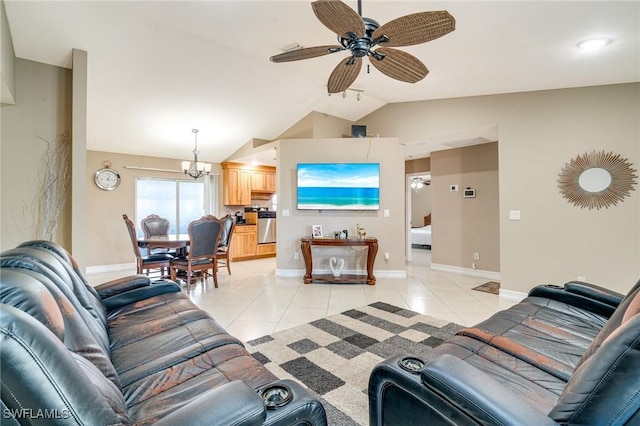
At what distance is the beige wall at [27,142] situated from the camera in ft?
10.2

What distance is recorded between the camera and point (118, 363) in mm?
1414

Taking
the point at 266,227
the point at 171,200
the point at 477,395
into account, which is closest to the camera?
the point at 477,395

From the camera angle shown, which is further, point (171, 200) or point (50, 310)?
point (171, 200)

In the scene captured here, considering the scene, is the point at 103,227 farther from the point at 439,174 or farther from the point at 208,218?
the point at 439,174

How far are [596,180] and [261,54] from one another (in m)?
4.41

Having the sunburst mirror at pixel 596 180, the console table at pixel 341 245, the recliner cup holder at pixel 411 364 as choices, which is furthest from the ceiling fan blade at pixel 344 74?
the sunburst mirror at pixel 596 180

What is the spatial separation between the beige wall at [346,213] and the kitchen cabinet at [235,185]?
89.7 inches

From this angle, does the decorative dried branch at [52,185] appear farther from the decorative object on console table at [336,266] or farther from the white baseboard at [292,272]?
the decorative object on console table at [336,266]

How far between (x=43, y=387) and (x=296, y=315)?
2.87 meters

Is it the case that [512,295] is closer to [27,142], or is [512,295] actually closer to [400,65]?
[400,65]

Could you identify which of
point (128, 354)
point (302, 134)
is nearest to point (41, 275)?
point (128, 354)

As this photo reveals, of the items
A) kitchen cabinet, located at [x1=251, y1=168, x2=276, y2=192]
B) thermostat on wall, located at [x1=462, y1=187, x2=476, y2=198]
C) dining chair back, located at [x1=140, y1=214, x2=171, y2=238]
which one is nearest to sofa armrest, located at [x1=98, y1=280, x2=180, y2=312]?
dining chair back, located at [x1=140, y1=214, x2=171, y2=238]

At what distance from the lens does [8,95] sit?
2945 millimetres

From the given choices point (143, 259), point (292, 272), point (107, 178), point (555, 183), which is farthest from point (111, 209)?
point (555, 183)
